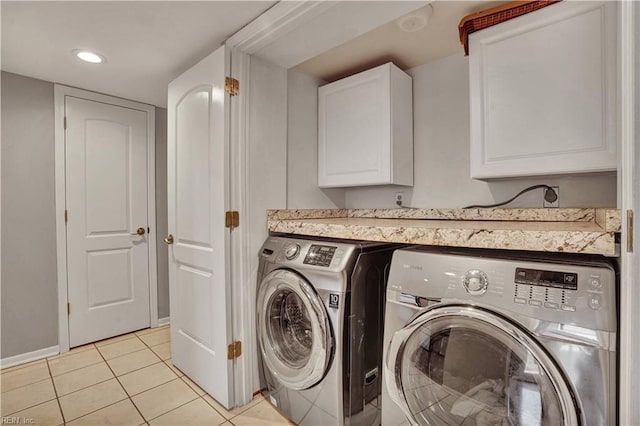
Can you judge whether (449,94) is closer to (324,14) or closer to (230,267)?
(324,14)

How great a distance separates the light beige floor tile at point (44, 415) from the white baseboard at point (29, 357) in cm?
72

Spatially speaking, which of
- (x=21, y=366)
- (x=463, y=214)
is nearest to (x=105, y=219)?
(x=21, y=366)

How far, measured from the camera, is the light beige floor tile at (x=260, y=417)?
5.28 feet

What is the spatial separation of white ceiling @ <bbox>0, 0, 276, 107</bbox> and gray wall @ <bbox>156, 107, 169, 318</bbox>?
0.67 metres

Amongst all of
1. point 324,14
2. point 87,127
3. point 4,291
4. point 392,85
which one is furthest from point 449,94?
point 4,291

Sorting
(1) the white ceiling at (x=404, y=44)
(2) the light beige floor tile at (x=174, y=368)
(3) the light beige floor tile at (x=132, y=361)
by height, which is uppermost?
(1) the white ceiling at (x=404, y=44)

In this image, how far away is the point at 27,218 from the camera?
226 centimetres

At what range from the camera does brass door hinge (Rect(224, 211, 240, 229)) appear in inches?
68.2

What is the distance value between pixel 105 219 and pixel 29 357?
1113 mm

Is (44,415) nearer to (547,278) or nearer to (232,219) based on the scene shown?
(232,219)

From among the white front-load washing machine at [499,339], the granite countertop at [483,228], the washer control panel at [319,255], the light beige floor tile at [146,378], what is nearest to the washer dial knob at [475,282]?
the white front-load washing machine at [499,339]

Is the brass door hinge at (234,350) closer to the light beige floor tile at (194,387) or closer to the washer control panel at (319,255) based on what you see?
the light beige floor tile at (194,387)

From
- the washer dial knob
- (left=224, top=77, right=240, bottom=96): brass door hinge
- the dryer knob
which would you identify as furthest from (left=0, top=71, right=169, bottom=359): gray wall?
the washer dial knob

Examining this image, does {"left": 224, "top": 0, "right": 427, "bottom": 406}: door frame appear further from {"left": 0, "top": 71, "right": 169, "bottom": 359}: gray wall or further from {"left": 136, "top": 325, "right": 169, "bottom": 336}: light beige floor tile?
{"left": 0, "top": 71, "right": 169, "bottom": 359}: gray wall
